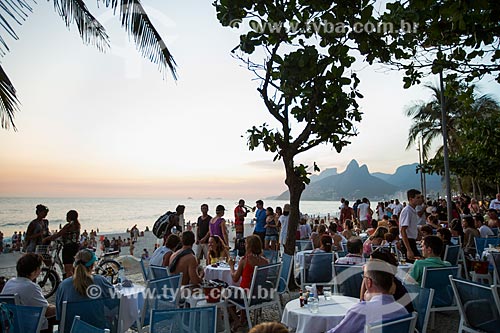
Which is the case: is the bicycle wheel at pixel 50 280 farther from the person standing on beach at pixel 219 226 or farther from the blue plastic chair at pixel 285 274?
the blue plastic chair at pixel 285 274

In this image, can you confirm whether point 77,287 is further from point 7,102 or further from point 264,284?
point 264,284

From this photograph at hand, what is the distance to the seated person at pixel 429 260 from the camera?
506 centimetres

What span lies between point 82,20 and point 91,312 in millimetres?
3066

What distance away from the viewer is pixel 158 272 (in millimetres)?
5457

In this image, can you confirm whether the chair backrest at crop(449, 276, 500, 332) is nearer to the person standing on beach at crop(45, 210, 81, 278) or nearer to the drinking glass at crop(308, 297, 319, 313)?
the drinking glass at crop(308, 297, 319, 313)

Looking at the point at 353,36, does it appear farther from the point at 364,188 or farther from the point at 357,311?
the point at 364,188

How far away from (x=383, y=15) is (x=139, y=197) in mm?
147048

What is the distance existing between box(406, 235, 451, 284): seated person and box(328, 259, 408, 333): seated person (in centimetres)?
195

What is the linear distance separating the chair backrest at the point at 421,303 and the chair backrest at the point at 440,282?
99cm

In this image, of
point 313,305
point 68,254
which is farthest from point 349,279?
point 68,254

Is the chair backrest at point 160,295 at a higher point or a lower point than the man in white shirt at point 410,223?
lower

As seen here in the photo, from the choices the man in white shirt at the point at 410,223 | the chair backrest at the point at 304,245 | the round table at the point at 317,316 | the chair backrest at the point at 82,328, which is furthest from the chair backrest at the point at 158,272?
the chair backrest at the point at 304,245

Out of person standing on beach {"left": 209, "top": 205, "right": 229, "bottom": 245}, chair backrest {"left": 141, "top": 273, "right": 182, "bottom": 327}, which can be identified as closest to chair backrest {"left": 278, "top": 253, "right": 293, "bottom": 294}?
chair backrest {"left": 141, "top": 273, "right": 182, "bottom": 327}

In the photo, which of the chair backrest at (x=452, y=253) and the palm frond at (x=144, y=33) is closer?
the palm frond at (x=144, y=33)
